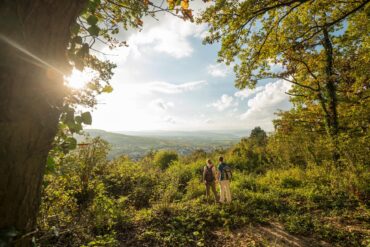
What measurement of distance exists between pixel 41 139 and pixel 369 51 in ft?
40.4

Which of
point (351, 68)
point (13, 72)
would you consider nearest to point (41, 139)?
point (13, 72)

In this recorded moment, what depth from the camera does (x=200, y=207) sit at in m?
8.00

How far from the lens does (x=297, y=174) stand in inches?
447

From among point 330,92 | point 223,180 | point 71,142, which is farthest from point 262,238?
point 330,92

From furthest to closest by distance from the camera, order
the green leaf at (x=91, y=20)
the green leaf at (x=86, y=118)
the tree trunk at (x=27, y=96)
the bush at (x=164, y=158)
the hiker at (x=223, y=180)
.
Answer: the bush at (x=164, y=158), the hiker at (x=223, y=180), the green leaf at (x=91, y=20), the green leaf at (x=86, y=118), the tree trunk at (x=27, y=96)

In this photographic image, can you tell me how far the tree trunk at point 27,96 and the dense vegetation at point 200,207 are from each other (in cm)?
268

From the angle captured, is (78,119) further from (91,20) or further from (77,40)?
(91,20)

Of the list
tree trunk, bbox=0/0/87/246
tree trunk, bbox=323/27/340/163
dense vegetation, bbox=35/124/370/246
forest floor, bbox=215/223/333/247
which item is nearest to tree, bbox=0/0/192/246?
tree trunk, bbox=0/0/87/246

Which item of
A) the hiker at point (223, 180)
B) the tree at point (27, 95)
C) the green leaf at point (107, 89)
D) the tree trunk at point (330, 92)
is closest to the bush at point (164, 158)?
the hiker at point (223, 180)

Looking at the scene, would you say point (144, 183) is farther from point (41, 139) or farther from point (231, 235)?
point (41, 139)

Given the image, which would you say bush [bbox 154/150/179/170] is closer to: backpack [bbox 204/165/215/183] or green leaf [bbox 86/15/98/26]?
backpack [bbox 204/165/215/183]

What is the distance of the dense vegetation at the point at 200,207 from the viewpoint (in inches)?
213

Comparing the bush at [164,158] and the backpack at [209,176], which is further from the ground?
the backpack at [209,176]

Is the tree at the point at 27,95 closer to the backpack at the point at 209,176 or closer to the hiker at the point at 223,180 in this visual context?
the hiker at the point at 223,180
